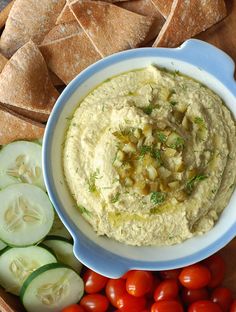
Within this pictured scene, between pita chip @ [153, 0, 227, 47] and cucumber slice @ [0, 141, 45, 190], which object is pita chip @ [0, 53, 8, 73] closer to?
cucumber slice @ [0, 141, 45, 190]

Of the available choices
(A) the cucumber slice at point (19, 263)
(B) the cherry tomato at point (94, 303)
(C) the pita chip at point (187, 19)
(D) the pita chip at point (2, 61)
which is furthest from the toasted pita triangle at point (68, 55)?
(B) the cherry tomato at point (94, 303)

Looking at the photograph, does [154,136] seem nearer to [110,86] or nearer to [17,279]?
[110,86]

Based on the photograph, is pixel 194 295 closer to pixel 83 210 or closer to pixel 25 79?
pixel 83 210

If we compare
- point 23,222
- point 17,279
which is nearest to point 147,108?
point 23,222

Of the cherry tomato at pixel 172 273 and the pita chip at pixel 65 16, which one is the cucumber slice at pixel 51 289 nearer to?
the cherry tomato at pixel 172 273

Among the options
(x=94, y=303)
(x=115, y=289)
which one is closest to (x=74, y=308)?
(x=94, y=303)

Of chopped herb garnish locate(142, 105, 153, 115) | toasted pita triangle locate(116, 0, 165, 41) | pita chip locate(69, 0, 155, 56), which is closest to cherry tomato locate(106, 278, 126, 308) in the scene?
chopped herb garnish locate(142, 105, 153, 115)
